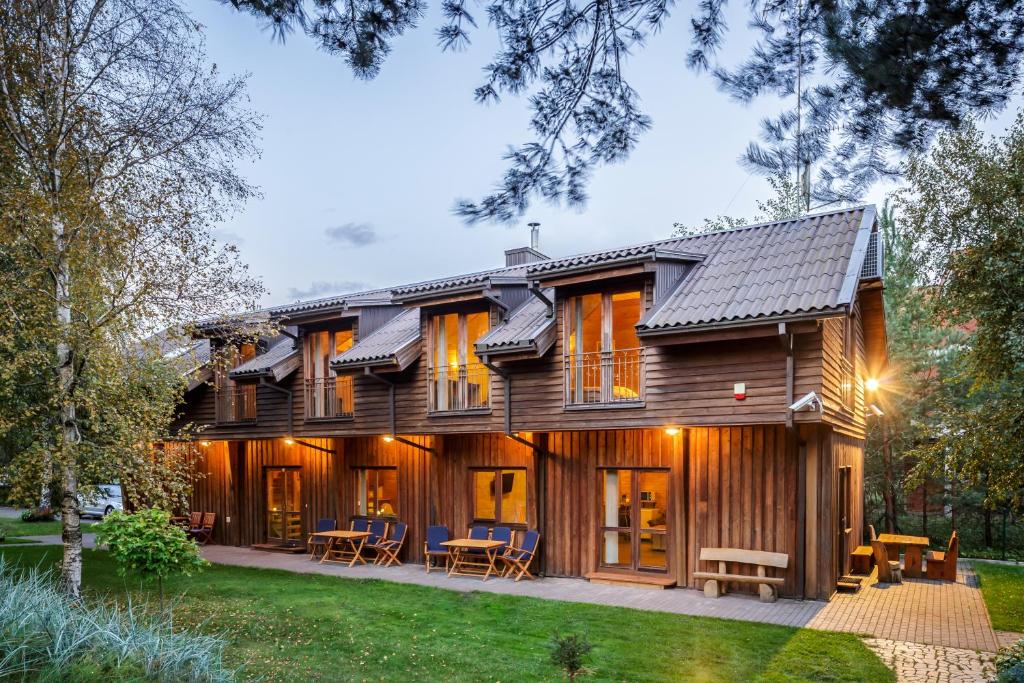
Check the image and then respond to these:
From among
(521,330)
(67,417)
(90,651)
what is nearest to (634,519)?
(521,330)

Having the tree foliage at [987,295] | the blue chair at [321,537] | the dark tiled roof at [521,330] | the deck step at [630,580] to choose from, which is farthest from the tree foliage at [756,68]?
the blue chair at [321,537]

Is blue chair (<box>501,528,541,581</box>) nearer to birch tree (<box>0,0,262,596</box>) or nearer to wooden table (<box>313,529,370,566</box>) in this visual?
wooden table (<box>313,529,370,566</box>)

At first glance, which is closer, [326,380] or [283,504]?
[326,380]

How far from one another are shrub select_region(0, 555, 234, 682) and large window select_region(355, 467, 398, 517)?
10092 millimetres

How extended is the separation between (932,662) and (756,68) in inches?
288

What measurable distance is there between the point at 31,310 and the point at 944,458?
481 inches

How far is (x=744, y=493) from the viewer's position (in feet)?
38.7

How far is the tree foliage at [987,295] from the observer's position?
27.5 feet

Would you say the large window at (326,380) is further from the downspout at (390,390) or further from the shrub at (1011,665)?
the shrub at (1011,665)

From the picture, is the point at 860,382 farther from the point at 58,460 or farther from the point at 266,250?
the point at 58,460

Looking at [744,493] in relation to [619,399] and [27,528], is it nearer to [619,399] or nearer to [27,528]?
[619,399]

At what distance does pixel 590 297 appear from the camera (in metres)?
12.9

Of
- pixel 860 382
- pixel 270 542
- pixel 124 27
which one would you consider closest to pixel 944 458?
pixel 860 382

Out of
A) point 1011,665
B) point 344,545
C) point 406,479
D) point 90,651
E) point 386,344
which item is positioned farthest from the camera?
point 344,545
